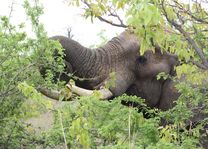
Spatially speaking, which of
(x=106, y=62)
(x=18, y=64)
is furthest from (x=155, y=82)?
(x=18, y=64)

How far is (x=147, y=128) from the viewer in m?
3.26

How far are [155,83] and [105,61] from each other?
58 centimetres

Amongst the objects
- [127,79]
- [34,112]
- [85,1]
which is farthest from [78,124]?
[127,79]

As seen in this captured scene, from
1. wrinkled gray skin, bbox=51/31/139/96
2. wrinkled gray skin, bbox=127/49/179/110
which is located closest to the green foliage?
wrinkled gray skin, bbox=51/31/139/96

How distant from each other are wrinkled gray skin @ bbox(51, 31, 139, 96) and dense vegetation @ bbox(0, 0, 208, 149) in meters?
0.60

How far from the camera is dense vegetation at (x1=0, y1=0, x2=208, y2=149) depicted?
122 inches

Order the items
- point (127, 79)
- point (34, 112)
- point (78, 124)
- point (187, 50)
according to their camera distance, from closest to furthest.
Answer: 1. point (78, 124)
2. point (187, 50)
3. point (34, 112)
4. point (127, 79)

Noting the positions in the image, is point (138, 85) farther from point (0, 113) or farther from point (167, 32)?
point (167, 32)

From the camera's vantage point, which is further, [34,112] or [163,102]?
[163,102]

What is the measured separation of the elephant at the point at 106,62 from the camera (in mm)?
4871

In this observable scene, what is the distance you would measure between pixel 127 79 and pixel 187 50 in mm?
1988

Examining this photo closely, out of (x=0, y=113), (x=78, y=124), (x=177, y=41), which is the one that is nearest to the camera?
(x=78, y=124)

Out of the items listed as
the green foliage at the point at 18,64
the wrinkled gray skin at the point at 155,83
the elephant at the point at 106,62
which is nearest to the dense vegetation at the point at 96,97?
the green foliage at the point at 18,64

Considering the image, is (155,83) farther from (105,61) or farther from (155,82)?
(105,61)
